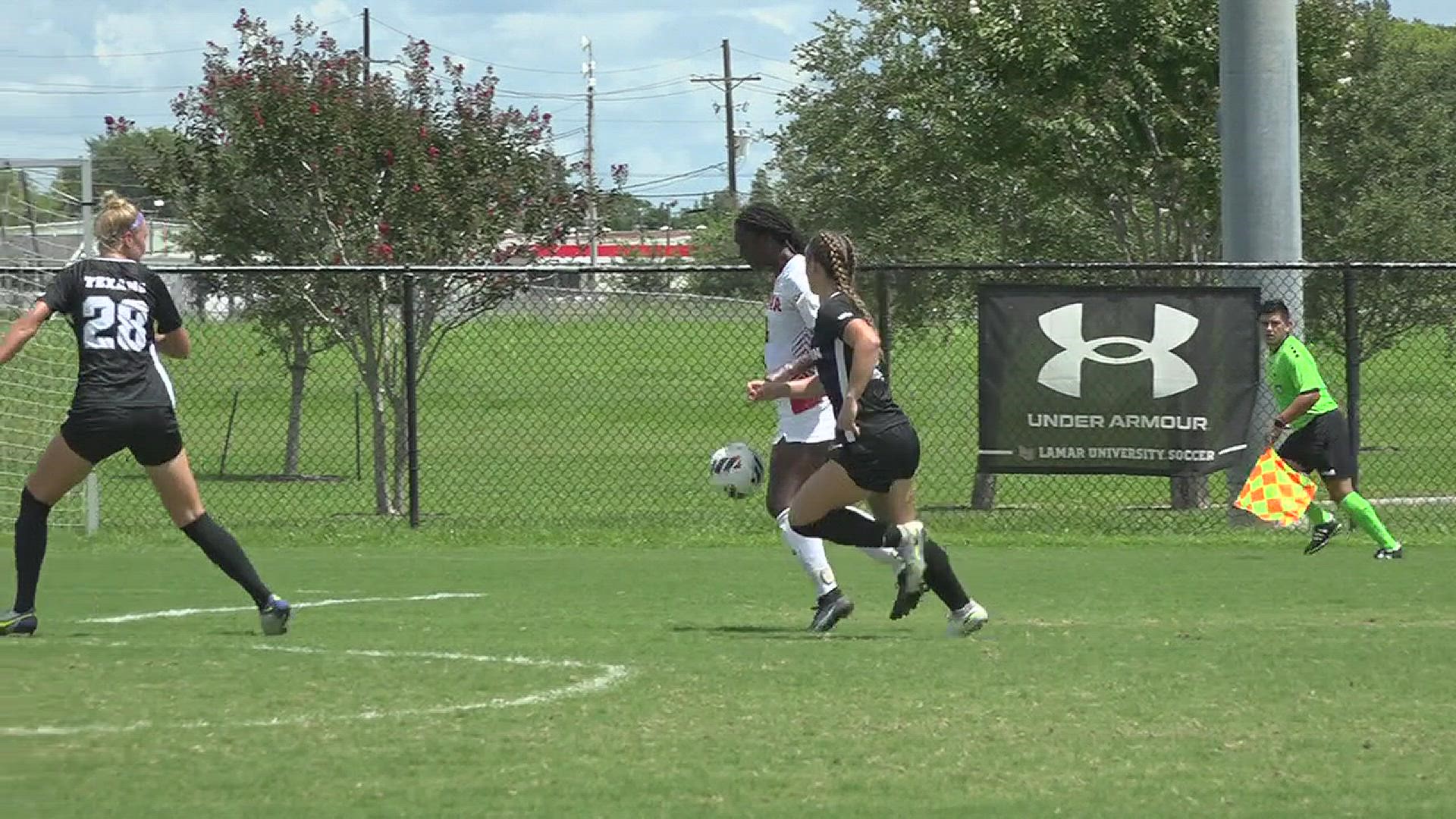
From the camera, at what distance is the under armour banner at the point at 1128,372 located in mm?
A: 16016

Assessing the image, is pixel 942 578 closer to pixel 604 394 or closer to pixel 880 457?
pixel 880 457

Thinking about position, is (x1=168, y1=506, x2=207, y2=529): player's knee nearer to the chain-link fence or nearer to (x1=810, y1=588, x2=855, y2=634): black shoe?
(x1=810, y1=588, x2=855, y2=634): black shoe

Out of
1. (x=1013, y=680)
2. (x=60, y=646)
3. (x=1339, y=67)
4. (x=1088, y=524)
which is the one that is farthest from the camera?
(x=1339, y=67)

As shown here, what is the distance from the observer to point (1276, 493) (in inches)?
621

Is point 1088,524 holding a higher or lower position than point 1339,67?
lower

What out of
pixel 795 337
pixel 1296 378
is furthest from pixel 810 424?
pixel 1296 378

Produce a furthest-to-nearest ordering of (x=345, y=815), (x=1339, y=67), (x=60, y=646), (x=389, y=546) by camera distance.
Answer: (x=1339, y=67)
(x=389, y=546)
(x=60, y=646)
(x=345, y=815)

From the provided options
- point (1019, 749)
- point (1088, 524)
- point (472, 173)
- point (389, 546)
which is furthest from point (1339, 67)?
point (1019, 749)

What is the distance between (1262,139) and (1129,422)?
8.61 ft

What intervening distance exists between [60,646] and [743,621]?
321 cm

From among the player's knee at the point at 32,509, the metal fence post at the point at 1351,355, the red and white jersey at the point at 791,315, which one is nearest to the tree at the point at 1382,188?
the metal fence post at the point at 1351,355

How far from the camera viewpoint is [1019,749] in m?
6.74

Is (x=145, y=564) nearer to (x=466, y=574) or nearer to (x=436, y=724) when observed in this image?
(x=466, y=574)

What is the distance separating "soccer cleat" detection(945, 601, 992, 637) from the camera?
9695 mm
